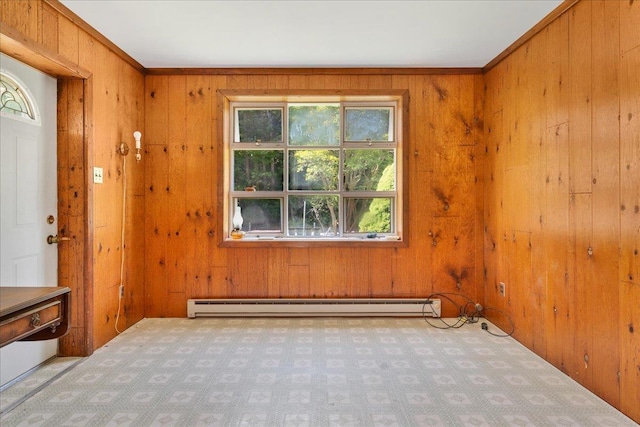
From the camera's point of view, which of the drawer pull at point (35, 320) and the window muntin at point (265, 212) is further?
the window muntin at point (265, 212)

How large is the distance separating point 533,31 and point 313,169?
2260mm

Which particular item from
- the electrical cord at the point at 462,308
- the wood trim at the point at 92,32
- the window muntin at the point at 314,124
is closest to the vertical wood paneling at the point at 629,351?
the electrical cord at the point at 462,308

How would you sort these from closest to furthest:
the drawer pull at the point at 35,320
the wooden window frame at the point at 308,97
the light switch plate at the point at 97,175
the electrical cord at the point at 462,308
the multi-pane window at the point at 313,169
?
1. the drawer pull at the point at 35,320
2. the light switch plate at the point at 97,175
3. the electrical cord at the point at 462,308
4. the wooden window frame at the point at 308,97
5. the multi-pane window at the point at 313,169

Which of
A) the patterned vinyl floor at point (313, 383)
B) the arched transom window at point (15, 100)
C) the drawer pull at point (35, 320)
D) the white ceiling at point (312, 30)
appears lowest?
the patterned vinyl floor at point (313, 383)

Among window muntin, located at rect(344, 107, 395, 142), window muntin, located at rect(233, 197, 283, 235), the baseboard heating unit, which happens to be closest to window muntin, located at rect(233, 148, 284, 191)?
window muntin, located at rect(233, 197, 283, 235)

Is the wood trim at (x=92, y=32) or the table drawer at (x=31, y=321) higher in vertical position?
the wood trim at (x=92, y=32)

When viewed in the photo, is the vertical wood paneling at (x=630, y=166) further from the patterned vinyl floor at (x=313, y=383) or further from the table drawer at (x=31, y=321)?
the table drawer at (x=31, y=321)

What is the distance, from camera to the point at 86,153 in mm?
2699

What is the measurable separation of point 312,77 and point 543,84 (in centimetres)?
206

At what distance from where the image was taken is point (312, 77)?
11.8 feet

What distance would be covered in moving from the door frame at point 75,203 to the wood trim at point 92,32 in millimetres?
334

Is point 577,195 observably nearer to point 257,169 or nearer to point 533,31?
point 533,31

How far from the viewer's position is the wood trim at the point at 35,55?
205 cm

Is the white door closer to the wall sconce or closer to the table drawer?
the wall sconce
